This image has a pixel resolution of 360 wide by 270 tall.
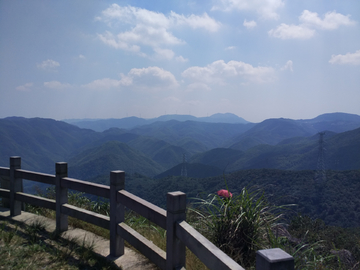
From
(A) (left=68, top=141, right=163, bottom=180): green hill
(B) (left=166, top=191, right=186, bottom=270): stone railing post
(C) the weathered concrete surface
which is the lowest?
(A) (left=68, top=141, right=163, bottom=180): green hill

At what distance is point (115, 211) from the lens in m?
3.57

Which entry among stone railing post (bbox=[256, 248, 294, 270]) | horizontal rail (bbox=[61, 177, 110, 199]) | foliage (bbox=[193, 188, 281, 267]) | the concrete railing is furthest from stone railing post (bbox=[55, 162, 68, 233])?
stone railing post (bbox=[256, 248, 294, 270])

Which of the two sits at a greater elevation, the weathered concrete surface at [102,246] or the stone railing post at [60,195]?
the stone railing post at [60,195]

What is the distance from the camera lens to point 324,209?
189 feet

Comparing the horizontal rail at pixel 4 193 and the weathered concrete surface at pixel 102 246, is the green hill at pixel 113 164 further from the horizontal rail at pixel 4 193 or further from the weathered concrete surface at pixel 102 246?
the weathered concrete surface at pixel 102 246

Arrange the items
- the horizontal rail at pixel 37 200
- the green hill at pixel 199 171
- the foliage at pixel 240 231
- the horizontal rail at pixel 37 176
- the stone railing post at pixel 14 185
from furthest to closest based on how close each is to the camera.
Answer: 1. the green hill at pixel 199 171
2. the stone railing post at pixel 14 185
3. the horizontal rail at pixel 37 200
4. the horizontal rail at pixel 37 176
5. the foliage at pixel 240 231

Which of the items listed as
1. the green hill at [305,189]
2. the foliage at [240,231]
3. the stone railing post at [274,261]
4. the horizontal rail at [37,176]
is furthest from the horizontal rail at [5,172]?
the green hill at [305,189]

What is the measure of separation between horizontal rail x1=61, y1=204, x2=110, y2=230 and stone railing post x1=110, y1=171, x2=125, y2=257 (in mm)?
178

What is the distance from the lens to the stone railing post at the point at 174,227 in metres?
2.56

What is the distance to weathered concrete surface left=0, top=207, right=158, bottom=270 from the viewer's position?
3.38 meters

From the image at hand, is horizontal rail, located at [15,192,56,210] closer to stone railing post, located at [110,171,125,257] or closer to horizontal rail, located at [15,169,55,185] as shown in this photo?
horizontal rail, located at [15,169,55,185]

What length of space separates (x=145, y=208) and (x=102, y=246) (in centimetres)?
147

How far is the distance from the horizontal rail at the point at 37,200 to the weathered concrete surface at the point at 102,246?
0.33 metres

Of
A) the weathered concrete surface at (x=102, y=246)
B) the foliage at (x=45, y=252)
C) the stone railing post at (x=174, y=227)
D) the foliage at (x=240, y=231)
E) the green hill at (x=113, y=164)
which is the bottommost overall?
the green hill at (x=113, y=164)
